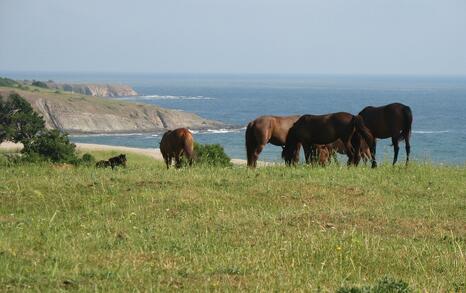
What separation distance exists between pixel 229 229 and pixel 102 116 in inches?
5020

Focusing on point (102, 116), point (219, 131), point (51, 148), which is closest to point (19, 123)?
point (51, 148)

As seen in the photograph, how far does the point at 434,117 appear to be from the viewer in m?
145

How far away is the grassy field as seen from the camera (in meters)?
8.50

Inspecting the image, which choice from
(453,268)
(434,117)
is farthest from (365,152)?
(434,117)

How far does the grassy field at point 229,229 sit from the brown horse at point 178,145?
384cm

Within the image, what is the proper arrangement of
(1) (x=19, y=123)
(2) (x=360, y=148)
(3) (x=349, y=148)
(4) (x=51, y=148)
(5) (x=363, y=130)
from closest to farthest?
(5) (x=363, y=130), (3) (x=349, y=148), (2) (x=360, y=148), (4) (x=51, y=148), (1) (x=19, y=123)

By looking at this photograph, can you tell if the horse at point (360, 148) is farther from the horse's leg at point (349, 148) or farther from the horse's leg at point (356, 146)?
the horse's leg at point (349, 148)

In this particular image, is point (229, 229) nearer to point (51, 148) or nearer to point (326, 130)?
point (326, 130)

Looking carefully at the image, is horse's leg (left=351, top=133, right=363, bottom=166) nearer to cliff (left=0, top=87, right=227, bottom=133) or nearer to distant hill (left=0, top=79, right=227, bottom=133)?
distant hill (left=0, top=79, right=227, bottom=133)

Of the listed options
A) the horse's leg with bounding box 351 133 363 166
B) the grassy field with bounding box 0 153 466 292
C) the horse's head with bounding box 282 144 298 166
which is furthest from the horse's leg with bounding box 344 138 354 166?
the grassy field with bounding box 0 153 466 292

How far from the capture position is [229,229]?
11.4m

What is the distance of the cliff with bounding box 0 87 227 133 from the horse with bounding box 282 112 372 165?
108296 mm

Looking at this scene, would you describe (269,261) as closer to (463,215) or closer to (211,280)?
(211,280)

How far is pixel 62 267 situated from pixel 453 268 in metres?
4.60
